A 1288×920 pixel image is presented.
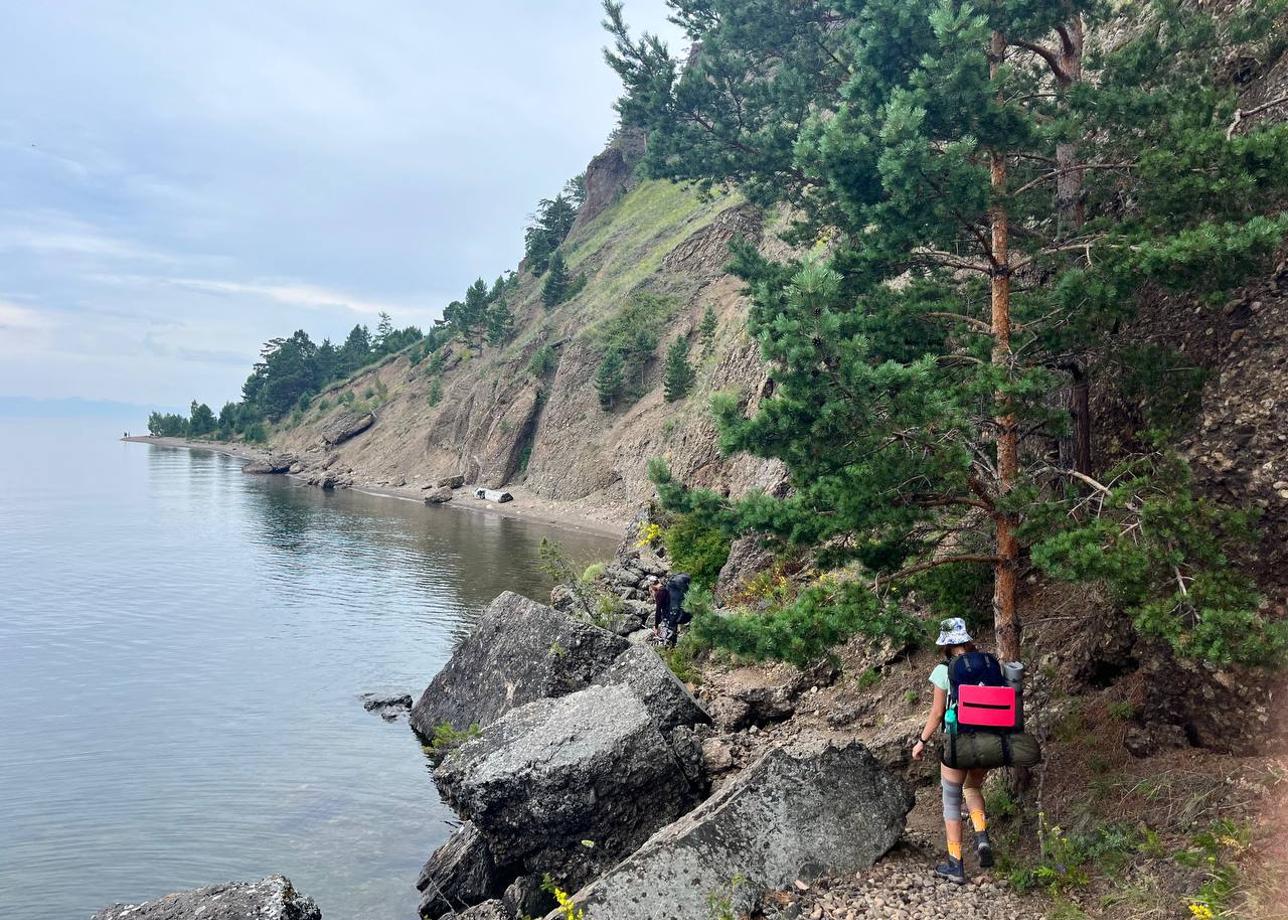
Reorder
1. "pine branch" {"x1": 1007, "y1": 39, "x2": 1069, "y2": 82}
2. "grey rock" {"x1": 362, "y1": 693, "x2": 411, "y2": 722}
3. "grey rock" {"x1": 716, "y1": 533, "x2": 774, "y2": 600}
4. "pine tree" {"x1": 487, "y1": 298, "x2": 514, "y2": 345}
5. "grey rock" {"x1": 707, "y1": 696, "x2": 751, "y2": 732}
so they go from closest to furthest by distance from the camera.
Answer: "pine branch" {"x1": 1007, "y1": 39, "x2": 1069, "y2": 82}, "grey rock" {"x1": 707, "y1": 696, "x2": 751, "y2": 732}, "grey rock" {"x1": 716, "y1": 533, "x2": 774, "y2": 600}, "grey rock" {"x1": 362, "y1": 693, "x2": 411, "y2": 722}, "pine tree" {"x1": 487, "y1": 298, "x2": 514, "y2": 345}

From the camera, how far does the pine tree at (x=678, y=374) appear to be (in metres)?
58.4

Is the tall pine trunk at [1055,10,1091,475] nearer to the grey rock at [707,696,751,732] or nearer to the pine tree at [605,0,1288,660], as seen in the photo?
the pine tree at [605,0,1288,660]

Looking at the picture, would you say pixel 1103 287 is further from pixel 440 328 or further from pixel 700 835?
pixel 440 328

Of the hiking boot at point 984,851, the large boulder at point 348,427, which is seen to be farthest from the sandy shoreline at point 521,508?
the hiking boot at point 984,851

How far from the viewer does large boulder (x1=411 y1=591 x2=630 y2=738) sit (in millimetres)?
15289

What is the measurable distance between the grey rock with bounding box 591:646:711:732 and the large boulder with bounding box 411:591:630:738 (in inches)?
97.1

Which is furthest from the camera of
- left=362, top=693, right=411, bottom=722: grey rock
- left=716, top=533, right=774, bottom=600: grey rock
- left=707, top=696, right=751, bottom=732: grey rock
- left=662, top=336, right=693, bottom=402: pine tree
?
left=662, top=336, right=693, bottom=402: pine tree

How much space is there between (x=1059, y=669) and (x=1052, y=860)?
3166 millimetres

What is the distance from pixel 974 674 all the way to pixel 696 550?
627 inches

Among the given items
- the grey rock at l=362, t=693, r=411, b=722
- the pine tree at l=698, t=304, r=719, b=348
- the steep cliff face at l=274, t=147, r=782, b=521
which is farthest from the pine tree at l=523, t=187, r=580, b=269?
the grey rock at l=362, t=693, r=411, b=722

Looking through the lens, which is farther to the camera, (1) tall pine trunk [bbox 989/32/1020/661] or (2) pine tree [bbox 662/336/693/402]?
(2) pine tree [bbox 662/336/693/402]

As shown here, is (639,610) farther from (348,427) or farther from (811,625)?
(348,427)

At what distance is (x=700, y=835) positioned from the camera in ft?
26.8

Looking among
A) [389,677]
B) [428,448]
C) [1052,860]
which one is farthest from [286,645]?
[428,448]
